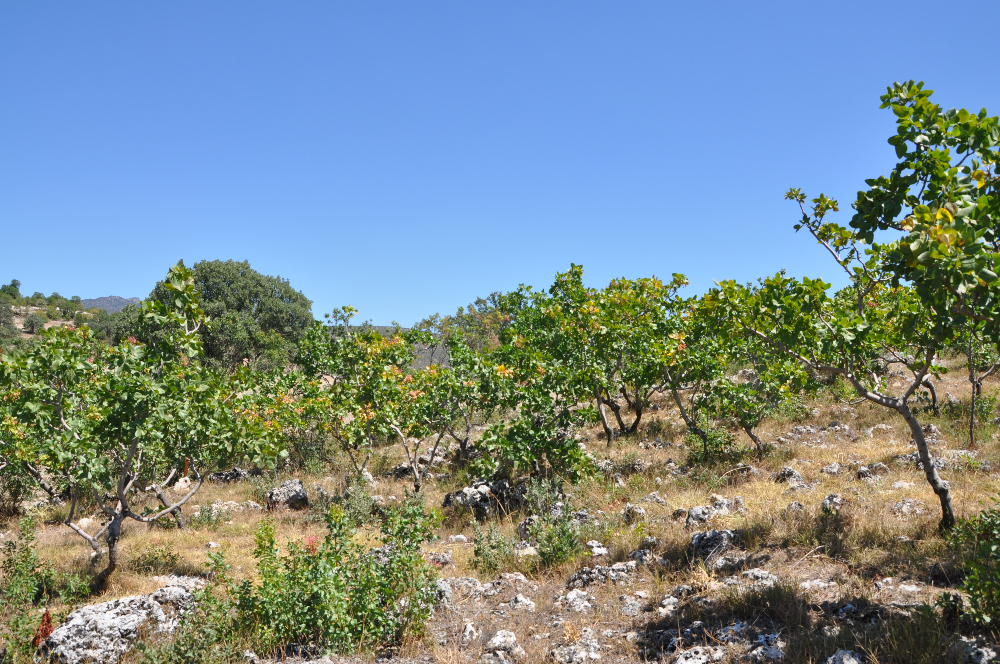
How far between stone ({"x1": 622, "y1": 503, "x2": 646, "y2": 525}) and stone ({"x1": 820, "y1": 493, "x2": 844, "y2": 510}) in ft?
8.50

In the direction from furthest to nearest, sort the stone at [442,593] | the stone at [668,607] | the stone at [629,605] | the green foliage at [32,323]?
1. the green foliage at [32,323]
2. the stone at [442,593]
3. the stone at [629,605]
4. the stone at [668,607]

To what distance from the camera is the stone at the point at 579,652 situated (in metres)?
5.11

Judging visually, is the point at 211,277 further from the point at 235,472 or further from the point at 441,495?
the point at 441,495

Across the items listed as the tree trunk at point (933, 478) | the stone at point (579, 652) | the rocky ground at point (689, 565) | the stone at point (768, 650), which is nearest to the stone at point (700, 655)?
the rocky ground at point (689, 565)

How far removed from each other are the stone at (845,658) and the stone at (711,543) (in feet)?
8.43

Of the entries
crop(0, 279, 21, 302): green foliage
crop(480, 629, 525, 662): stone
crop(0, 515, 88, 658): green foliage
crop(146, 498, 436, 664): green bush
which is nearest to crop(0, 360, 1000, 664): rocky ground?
crop(480, 629, 525, 662): stone

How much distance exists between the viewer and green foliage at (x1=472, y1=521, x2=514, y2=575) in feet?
25.5

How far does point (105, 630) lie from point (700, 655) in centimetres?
562

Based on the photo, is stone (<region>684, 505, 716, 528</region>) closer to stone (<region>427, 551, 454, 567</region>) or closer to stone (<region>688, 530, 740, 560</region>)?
stone (<region>688, 530, 740, 560</region>)

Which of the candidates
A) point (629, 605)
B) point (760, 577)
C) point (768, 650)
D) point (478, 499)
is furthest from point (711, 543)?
point (478, 499)

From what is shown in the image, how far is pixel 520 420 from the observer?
1138 cm

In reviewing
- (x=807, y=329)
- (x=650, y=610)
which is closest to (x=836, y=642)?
(x=650, y=610)

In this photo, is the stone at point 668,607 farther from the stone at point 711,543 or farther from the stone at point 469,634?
the stone at point 469,634

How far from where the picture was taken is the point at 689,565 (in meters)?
6.88
